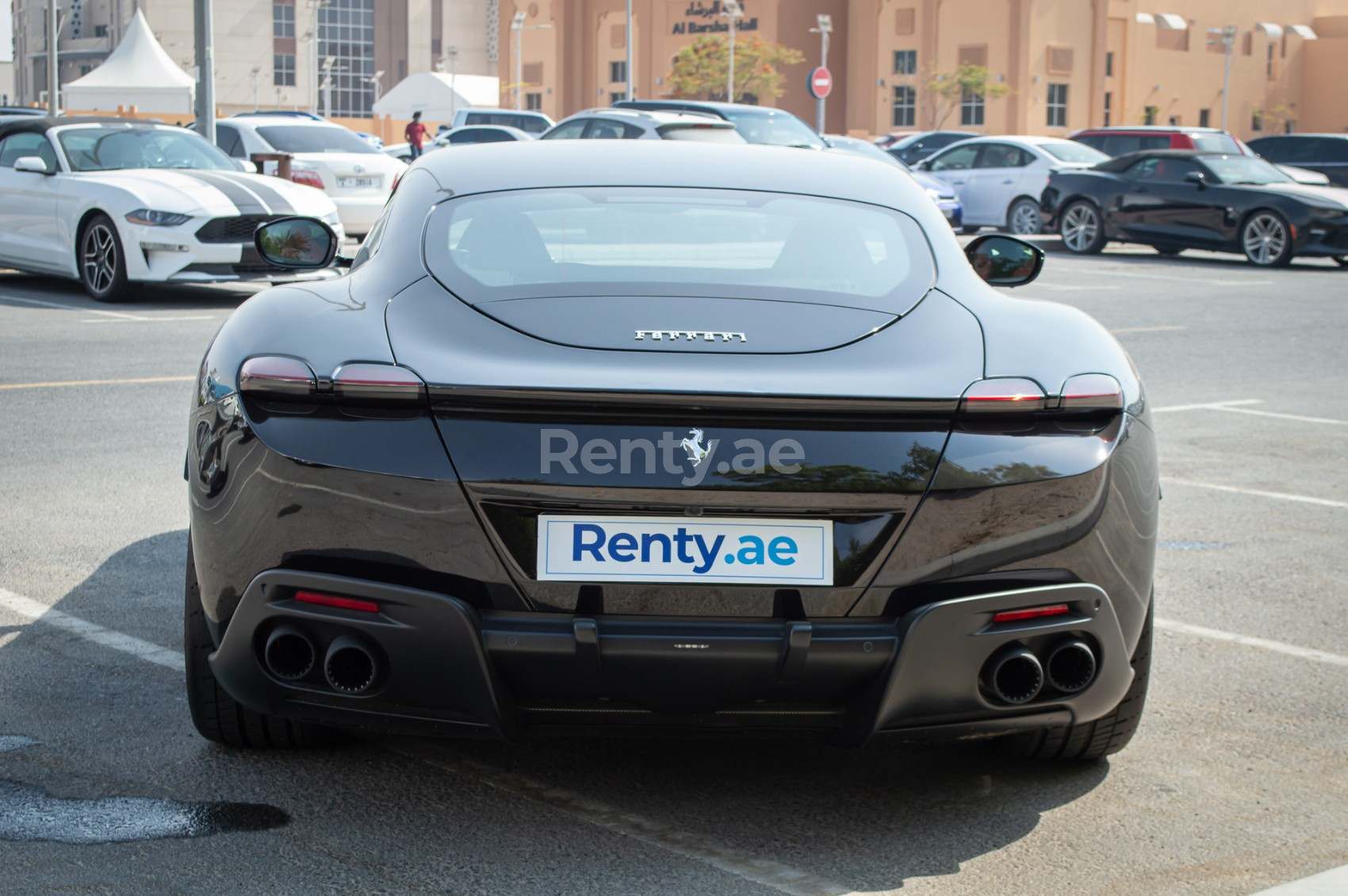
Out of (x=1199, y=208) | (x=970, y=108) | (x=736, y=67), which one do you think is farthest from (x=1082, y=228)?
(x=736, y=67)

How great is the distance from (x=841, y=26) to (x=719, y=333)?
3274 inches

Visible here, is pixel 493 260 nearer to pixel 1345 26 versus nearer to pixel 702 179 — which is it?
pixel 702 179

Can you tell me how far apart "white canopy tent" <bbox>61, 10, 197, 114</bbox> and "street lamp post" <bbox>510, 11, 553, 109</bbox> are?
31942 mm

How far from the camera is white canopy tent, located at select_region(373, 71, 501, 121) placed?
71.4m

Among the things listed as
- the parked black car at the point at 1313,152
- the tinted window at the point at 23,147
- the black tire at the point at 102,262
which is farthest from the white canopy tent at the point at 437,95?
the black tire at the point at 102,262

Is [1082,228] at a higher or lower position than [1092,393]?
lower

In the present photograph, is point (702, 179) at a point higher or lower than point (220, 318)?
higher

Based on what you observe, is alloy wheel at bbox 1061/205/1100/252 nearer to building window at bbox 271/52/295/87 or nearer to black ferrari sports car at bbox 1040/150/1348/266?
black ferrari sports car at bbox 1040/150/1348/266

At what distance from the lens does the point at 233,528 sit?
3271 millimetres

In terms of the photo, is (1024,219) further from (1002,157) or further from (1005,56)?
(1005,56)

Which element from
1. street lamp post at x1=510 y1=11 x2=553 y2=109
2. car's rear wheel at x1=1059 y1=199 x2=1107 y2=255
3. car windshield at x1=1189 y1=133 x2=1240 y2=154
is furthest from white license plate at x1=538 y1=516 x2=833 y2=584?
street lamp post at x1=510 y1=11 x2=553 y2=109

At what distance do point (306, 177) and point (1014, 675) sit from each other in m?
16.8

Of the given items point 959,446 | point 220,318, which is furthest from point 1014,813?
point 220,318

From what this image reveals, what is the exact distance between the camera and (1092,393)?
325 centimetres
